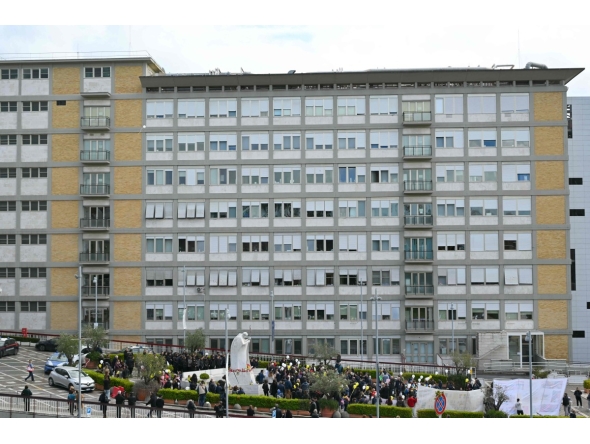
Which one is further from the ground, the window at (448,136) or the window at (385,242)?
the window at (448,136)

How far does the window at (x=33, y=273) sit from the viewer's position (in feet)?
240

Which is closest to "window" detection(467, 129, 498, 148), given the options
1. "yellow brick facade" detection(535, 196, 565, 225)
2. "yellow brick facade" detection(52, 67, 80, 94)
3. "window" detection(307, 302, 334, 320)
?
"yellow brick facade" detection(535, 196, 565, 225)

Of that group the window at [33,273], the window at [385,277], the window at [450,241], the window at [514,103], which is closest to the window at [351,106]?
the window at [514,103]

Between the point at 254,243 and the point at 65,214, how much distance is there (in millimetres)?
16673

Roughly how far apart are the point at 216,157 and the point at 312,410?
3974 cm

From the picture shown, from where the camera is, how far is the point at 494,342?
229 ft

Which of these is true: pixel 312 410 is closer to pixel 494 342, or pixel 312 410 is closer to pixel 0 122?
pixel 494 342

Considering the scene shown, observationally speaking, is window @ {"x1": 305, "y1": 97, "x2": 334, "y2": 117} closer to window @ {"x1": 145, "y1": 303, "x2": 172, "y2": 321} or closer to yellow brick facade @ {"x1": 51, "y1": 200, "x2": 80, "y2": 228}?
window @ {"x1": 145, "y1": 303, "x2": 172, "y2": 321}

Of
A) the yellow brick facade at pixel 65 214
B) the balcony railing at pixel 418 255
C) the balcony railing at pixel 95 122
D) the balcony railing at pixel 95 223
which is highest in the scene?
the balcony railing at pixel 95 122

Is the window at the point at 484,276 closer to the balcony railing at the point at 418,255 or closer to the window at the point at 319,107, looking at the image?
the balcony railing at the point at 418,255

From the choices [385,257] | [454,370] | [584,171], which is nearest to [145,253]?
[385,257]

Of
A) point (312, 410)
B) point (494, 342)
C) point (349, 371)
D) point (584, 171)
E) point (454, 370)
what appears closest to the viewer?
point (312, 410)

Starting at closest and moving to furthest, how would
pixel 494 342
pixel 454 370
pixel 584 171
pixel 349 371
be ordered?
pixel 349 371 < pixel 454 370 < pixel 494 342 < pixel 584 171

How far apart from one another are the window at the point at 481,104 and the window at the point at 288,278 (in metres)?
20.4
